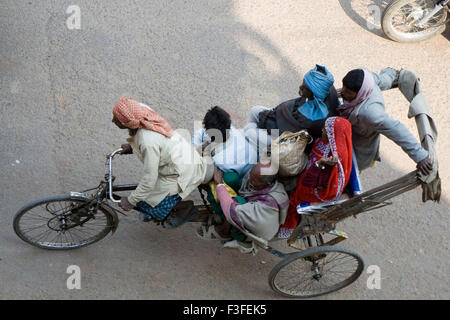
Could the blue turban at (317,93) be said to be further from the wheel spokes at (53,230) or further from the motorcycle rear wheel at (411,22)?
the motorcycle rear wheel at (411,22)

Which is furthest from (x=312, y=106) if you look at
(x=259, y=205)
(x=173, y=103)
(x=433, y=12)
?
(x=433, y=12)

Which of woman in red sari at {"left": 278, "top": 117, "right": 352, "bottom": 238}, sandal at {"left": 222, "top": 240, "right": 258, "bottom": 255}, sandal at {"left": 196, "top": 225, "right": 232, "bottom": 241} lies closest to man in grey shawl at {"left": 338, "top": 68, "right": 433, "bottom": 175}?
woman in red sari at {"left": 278, "top": 117, "right": 352, "bottom": 238}

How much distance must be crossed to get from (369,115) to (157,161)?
58.8 inches

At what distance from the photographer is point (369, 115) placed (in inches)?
120

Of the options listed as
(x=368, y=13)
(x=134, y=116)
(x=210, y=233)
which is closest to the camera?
(x=134, y=116)

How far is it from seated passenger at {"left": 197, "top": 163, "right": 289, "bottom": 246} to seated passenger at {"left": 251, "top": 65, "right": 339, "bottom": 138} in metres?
0.48

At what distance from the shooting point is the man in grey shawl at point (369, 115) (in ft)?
9.67

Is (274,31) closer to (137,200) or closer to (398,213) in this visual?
(398,213)

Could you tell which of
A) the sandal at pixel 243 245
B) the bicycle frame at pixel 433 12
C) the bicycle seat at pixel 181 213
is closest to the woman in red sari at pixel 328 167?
the sandal at pixel 243 245

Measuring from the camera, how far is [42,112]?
4875 mm

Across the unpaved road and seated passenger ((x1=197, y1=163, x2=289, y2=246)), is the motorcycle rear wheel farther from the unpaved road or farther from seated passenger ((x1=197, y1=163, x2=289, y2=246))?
seated passenger ((x1=197, y1=163, x2=289, y2=246))

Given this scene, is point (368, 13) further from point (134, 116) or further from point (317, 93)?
point (134, 116)
